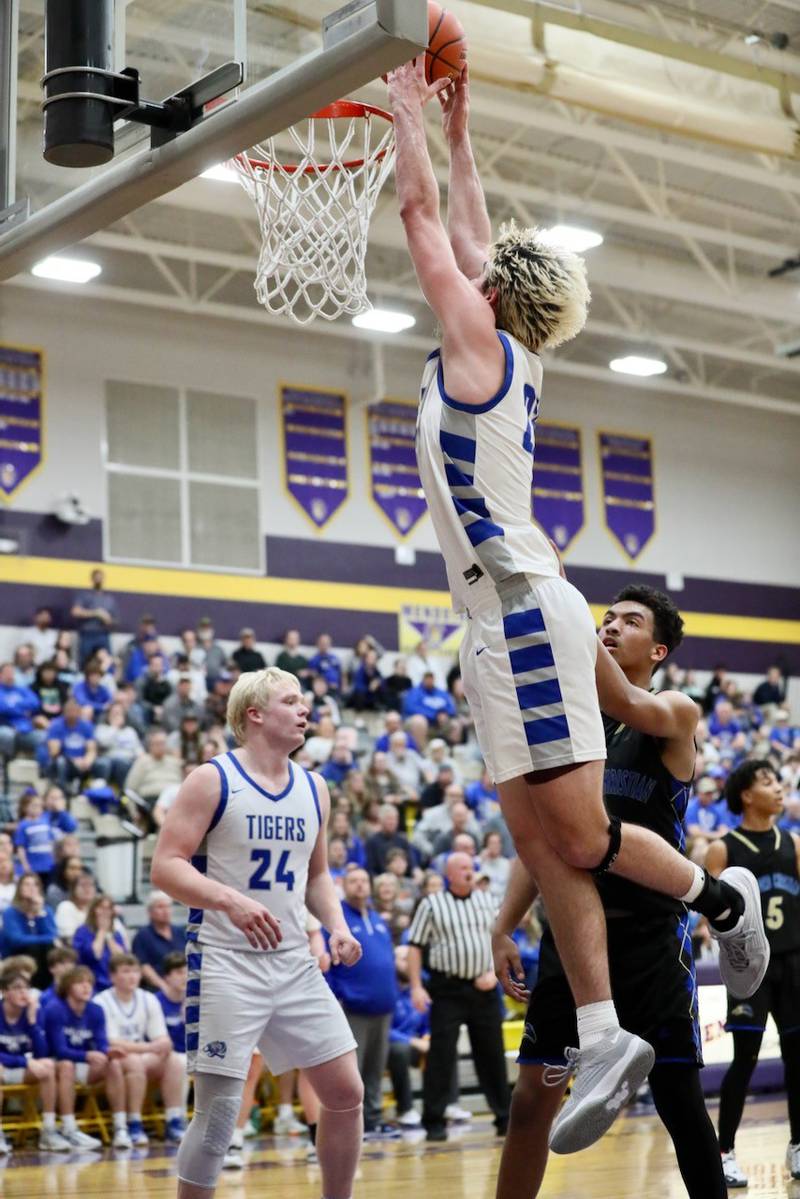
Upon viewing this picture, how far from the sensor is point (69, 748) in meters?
16.7

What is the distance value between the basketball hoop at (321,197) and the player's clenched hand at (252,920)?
233 centimetres

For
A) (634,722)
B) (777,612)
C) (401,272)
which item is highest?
(401,272)

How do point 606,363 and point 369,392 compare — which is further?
point 606,363

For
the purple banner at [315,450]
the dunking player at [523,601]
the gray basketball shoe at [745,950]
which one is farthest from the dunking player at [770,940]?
the purple banner at [315,450]

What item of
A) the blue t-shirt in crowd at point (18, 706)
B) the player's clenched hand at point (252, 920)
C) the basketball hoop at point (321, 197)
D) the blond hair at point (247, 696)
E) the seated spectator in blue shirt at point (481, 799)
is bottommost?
the player's clenched hand at point (252, 920)

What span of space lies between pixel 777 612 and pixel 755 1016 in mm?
19136

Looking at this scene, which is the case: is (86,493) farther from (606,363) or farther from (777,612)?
(777,612)

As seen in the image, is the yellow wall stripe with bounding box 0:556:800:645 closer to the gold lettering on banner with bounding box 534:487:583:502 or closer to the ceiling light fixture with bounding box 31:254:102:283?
the gold lettering on banner with bounding box 534:487:583:502

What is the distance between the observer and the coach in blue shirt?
11344mm

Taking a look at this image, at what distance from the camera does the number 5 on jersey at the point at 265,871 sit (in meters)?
5.91

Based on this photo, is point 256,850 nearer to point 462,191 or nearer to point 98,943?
point 462,191

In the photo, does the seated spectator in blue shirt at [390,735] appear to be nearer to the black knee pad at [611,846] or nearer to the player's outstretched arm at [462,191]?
the player's outstretched arm at [462,191]

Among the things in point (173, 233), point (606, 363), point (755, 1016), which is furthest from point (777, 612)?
point (755, 1016)

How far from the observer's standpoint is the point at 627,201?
21766mm
